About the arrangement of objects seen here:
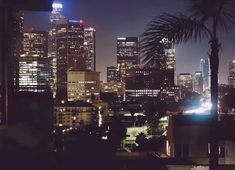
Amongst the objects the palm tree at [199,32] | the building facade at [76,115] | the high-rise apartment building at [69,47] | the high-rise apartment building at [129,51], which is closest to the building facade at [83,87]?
the high-rise apartment building at [69,47]

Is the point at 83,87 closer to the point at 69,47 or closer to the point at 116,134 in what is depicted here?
the point at 69,47

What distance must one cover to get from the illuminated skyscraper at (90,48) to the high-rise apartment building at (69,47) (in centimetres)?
151

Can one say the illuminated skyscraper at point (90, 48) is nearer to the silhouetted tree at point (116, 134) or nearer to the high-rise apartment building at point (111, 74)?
the high-rise apartment building at point (111, 74)

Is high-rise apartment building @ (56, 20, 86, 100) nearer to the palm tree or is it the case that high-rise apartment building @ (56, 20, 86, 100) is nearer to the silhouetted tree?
the silhouetted tree

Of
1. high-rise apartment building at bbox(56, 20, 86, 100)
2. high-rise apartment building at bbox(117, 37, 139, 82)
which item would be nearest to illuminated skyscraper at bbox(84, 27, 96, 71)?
high-rise apartment building at bbox(56, 20, 86, 100)

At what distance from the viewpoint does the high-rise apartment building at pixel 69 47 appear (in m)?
158

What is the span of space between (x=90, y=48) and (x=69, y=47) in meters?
12.8

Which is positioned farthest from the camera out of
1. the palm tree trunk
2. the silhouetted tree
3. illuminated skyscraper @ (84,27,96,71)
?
illuminated skyscraper @ (84,27,96,71)

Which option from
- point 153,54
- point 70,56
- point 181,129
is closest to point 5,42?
point 153,54

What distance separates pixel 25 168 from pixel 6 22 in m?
1.75

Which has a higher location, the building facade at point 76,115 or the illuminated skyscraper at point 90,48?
the illuminated skyscraper at point 90,48

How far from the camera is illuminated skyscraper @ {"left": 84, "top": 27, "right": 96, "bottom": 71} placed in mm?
171625

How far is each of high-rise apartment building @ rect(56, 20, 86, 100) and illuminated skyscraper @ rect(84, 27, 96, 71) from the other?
4.96 ft

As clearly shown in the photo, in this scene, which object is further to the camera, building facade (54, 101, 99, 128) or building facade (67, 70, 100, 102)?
building facade (67, 70, 100, 102)
